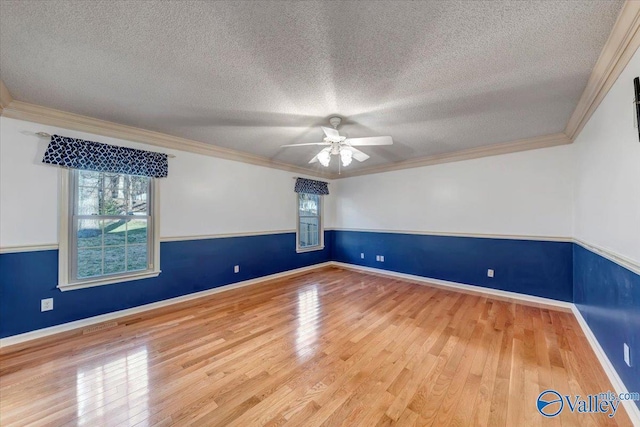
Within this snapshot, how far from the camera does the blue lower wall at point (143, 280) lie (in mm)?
2340

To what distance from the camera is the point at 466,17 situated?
4.41ft

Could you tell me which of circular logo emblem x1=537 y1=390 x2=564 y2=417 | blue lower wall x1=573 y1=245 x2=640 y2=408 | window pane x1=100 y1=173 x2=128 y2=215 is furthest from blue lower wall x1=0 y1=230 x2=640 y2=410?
window pane x1=100 y1=173 x2=128 y2=215

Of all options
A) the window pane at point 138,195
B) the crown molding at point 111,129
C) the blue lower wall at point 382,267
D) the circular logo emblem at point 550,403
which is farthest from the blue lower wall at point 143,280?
the circular logo emblem at point 550,403

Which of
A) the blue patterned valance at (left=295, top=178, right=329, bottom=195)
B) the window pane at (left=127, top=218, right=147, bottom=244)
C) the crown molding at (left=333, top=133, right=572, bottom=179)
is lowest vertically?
the window pane at (left=127, top=218, right=147, bottom=244)

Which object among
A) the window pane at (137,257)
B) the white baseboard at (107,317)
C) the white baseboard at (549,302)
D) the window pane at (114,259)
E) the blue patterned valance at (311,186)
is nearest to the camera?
the white baseboard at (549,302)

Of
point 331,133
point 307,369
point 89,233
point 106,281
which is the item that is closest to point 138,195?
point 89,233

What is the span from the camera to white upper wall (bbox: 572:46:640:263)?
1.51 m

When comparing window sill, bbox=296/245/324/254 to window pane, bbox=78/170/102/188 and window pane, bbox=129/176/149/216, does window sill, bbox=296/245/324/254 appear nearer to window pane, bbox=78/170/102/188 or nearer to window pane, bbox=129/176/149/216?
window pane, bbox=129/176/149/216

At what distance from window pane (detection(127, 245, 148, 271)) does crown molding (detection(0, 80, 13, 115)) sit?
1761 millimetres

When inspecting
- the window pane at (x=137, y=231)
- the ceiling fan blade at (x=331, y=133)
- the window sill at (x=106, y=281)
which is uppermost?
the ceiling fan blade at (x=331, y=133)

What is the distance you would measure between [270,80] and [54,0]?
123 cm

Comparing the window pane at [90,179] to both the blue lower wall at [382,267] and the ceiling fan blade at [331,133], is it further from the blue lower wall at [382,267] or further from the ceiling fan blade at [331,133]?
the ceiling fan blade at [331,133]

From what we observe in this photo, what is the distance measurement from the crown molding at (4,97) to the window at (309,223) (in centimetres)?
392

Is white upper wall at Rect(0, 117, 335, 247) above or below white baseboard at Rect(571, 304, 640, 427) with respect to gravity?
above
